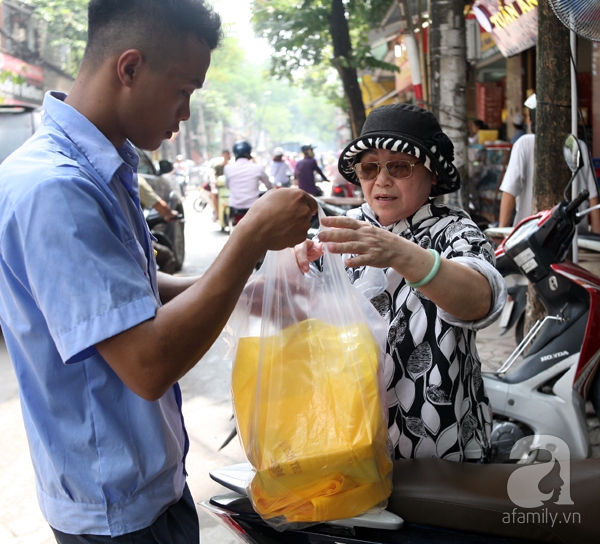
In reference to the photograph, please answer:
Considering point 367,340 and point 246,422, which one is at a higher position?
point 367,340

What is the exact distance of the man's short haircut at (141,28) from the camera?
1262 millimetres

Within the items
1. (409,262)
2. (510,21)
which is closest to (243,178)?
(510,21)

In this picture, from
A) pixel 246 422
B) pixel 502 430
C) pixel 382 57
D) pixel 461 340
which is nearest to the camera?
pixel 246 422

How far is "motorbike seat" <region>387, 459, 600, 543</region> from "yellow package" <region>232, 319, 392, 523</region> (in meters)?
0.10

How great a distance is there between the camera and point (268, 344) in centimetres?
148

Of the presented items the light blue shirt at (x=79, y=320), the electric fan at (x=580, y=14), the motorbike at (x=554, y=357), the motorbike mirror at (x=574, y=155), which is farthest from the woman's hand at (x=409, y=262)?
the electric fan at (x=580, y=14)

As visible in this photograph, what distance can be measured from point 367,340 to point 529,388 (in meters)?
1.73

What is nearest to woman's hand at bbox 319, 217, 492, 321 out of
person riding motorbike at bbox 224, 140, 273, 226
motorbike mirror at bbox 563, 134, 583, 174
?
motorbike mirror at bbox 563, 134, 583, 174

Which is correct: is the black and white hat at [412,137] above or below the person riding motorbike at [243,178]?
above

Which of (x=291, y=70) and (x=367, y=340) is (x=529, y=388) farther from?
(x=291, y=70)

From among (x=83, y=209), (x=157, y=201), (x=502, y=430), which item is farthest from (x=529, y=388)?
(x=157, y=201)

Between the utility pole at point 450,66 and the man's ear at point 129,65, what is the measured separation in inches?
145

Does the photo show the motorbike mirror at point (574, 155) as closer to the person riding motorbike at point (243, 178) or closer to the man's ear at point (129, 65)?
the man's ear at point (129, 65)

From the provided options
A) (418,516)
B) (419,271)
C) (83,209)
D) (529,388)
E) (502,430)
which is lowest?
(502,430)
